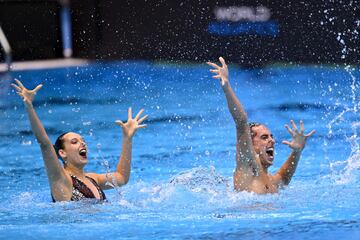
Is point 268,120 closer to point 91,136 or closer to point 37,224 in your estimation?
point 91,136

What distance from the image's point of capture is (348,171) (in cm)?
693

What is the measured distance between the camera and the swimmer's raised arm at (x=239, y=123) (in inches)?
205

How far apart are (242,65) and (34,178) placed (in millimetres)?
6250

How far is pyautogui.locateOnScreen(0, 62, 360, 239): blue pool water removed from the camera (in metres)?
5.22

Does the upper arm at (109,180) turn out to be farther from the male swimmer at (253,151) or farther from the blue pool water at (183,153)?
the male swimmer at (253,151)

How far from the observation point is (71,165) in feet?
18.6

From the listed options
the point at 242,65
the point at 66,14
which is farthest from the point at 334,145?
the point at 66,14

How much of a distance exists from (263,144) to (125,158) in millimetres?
933

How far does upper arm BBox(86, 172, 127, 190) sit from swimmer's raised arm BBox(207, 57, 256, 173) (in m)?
0.84

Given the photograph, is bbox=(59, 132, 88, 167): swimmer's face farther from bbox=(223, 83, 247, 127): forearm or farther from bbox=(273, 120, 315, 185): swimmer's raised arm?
bbox=(273, 120, 315, 185): swimmer's raised arm

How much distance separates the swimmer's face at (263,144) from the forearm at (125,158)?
82cm

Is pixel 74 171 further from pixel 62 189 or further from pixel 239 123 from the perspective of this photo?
pixel 239 123

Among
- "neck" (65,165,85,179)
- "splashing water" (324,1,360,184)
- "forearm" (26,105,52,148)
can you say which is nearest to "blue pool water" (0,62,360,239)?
"splashing water" (324,1,360,184)

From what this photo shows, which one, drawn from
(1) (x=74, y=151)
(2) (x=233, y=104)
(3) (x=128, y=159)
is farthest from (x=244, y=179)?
(1) (x=74, y=151)
